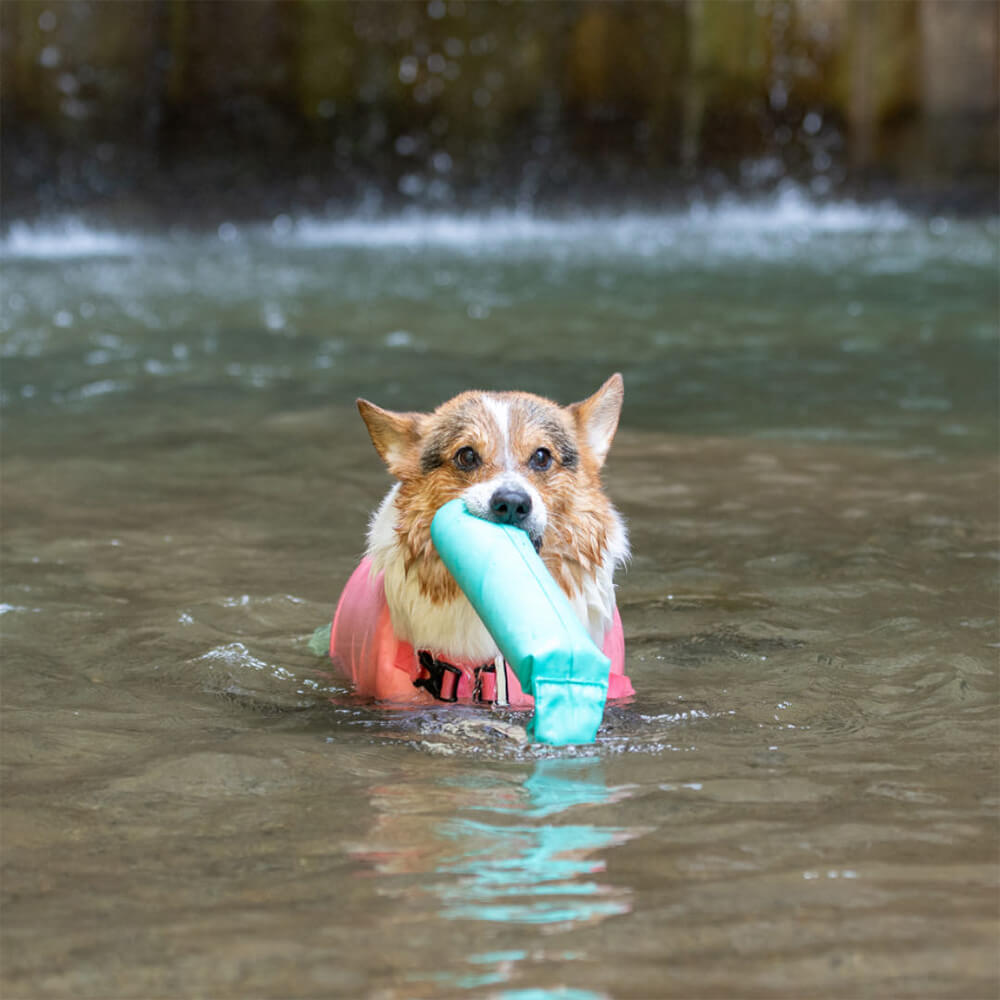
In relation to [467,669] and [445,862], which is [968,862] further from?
[467,669]

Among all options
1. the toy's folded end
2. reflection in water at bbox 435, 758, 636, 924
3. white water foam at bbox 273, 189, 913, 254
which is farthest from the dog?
white water foam at bbox 273, 189, 913, 254

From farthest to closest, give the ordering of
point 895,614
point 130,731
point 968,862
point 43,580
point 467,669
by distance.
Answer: point 43,580
point 895,614
point 467,669
point 130,731
point 968,862

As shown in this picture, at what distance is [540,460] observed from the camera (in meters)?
4.85

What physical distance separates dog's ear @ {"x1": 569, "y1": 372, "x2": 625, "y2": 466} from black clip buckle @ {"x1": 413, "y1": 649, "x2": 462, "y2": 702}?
3.06 ft

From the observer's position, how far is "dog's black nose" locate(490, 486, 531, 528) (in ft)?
14.7

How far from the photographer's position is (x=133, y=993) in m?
2.79

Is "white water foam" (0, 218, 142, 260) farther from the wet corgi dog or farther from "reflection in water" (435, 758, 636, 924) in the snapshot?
"reflection in water" (435, 758, 636, 924)

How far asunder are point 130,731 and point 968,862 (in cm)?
241

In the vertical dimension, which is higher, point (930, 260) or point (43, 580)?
point (930, 260)

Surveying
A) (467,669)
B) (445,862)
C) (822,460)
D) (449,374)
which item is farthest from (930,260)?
(445,862)

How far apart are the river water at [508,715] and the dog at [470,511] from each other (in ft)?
0.71

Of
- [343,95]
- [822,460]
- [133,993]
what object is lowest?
[133,993]

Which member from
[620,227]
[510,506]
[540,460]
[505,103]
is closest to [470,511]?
[510,506]

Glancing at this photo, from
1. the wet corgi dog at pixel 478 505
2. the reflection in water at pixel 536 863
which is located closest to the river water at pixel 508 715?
the reflection in water at pixel 536 863
